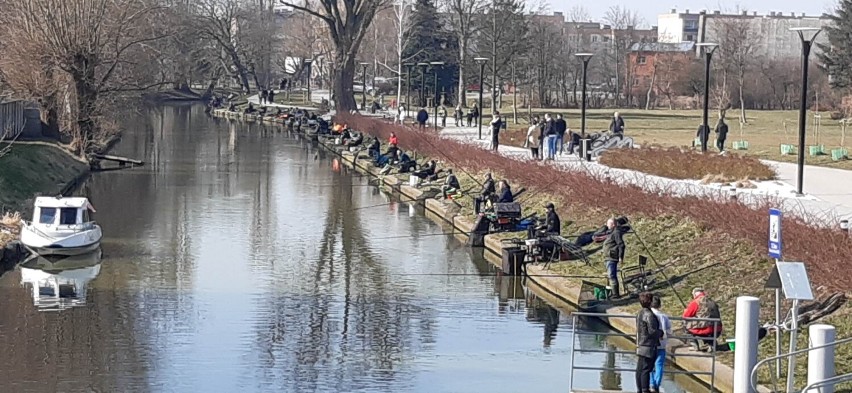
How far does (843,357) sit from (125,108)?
45921mm

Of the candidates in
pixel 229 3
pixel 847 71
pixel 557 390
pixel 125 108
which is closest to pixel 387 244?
pixel 557 390

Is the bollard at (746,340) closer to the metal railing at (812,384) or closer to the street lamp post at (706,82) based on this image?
the metal railing at (812,384)

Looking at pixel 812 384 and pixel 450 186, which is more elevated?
pixel 812 384

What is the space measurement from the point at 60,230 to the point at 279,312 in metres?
8.19

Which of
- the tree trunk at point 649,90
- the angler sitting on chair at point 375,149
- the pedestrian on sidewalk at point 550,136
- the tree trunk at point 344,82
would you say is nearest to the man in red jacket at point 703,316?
the pedestrian on sidewalk at point 550,136

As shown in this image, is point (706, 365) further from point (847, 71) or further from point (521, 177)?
point (847, 71)

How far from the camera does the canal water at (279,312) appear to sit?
63.7ft

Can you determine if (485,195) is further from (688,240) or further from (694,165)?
(688,240)

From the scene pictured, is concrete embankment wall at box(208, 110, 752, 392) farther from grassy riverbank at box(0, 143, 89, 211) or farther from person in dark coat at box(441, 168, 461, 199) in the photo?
grassy riverbank at box(0, 143, 89, 211)

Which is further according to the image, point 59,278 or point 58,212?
point 58,212

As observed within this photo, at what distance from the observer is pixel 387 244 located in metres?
33.5

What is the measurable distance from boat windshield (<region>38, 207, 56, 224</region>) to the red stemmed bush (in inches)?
510

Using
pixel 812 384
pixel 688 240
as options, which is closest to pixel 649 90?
pixel 688 240

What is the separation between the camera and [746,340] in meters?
15.6
